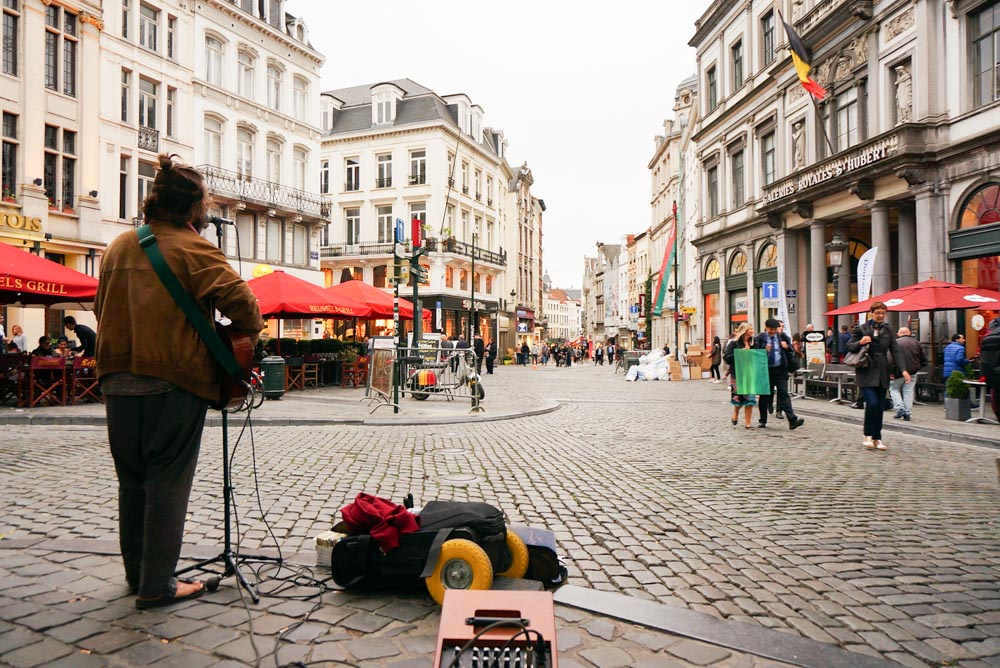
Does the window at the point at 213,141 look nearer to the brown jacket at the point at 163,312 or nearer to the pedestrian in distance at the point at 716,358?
the pedestrian in distance at the point at 716,358

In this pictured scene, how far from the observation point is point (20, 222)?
19641 millimetres

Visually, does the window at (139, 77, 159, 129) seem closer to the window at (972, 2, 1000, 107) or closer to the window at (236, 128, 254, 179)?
the window at (236, 128, 254, 179)

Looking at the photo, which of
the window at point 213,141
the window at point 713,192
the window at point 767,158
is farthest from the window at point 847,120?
the window at point 213,141

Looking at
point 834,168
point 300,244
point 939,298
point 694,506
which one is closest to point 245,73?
point 300,244

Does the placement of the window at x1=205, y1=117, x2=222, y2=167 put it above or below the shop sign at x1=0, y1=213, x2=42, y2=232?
above

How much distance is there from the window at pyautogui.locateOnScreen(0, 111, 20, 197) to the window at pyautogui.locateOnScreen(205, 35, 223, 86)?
10201 mm

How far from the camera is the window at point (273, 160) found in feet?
107

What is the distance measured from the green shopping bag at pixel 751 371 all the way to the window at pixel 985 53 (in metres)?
12.0

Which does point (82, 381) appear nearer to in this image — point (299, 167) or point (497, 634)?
point (497, 634)

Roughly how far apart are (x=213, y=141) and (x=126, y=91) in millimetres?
4710

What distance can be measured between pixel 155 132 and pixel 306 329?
11517 millimetres

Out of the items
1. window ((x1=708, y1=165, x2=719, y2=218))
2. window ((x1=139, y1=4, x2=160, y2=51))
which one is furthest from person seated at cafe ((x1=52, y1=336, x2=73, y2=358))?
window ((x1=708, y1=165, x2=719, y2=218))

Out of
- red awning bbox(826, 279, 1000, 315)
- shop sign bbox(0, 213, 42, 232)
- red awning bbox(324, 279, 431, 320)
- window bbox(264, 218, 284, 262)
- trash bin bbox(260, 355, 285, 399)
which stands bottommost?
trash bin bbox(260, 355, 285, 399)

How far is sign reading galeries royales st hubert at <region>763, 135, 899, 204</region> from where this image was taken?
19.8 meters
